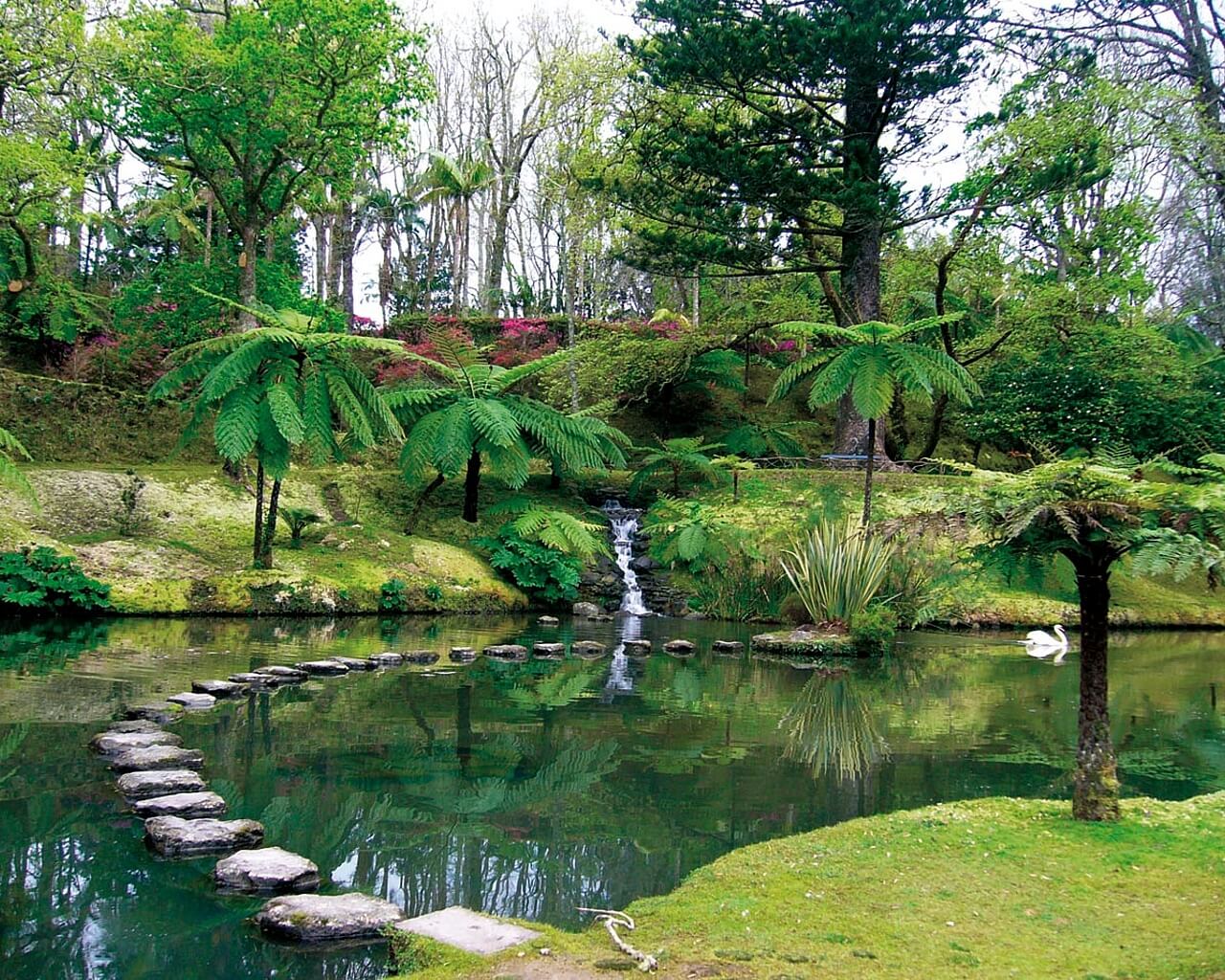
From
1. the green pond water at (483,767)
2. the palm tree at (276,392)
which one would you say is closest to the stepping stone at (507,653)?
the green pond water at (483,767)

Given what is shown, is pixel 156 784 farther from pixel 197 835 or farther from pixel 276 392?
pixel 276 392

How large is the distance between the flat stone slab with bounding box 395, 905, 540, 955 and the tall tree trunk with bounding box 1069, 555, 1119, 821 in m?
2.47

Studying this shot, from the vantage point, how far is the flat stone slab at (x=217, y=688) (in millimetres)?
6516

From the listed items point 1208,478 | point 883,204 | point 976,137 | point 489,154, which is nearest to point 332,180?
point 883,204

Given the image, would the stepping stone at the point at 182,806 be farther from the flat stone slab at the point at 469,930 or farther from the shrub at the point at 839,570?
the shrub at the point at 839,570

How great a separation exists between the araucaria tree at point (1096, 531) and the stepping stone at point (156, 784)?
3686 millimetres

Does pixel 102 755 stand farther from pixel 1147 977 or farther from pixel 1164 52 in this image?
pixel 1164 52

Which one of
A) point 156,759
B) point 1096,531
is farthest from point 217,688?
point 1096,531

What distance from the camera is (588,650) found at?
973 centimetres

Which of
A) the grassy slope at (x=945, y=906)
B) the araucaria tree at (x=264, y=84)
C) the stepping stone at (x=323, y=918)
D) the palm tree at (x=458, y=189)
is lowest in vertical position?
the stepping stone at (x=323, y=918)

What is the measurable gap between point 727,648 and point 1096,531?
6.66 meters

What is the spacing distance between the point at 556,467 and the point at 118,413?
7.65 m

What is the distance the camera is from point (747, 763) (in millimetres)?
5289

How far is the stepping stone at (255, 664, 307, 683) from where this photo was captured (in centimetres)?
723
